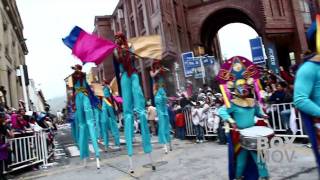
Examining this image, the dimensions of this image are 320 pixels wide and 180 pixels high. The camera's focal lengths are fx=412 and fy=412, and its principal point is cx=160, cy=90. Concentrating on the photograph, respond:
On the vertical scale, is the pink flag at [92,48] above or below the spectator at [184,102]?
above

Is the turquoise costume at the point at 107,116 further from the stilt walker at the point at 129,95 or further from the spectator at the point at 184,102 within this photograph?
the stilt walker at the point at 129,95

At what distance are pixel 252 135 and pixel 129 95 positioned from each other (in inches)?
129

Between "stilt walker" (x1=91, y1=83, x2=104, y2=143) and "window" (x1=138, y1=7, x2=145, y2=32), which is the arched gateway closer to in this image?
"window" (x1=138, y1=7, x2=145, y2=32)

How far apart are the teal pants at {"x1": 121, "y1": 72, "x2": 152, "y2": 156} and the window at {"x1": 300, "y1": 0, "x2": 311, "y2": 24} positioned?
95.9 ft

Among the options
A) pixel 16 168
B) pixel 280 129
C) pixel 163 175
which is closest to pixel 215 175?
pixel 163 175

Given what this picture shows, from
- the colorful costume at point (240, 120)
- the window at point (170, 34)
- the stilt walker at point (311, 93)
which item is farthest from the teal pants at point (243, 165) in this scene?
the window at point (170, 34)

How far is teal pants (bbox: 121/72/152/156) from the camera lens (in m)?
7.49

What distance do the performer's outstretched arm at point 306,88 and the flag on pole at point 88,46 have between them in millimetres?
4180

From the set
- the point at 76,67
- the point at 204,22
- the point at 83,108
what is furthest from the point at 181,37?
the point at 83,108

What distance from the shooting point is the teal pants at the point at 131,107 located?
295 inches

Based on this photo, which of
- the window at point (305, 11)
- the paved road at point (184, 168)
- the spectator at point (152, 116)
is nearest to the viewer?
the paved road at point (184, 168)

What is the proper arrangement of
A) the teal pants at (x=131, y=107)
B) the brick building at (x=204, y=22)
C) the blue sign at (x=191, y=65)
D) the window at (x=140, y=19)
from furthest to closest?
the window at (x=140, y=19) < the brick building at (x=204, y=22) < the blue sign at (x=191, y=65) < the teal pants at (x=131, y=107)

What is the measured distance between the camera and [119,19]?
45906mm

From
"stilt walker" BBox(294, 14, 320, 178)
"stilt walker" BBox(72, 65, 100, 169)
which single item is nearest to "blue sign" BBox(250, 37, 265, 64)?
"stilt walker" BBox(72, 65, 100, 169)
